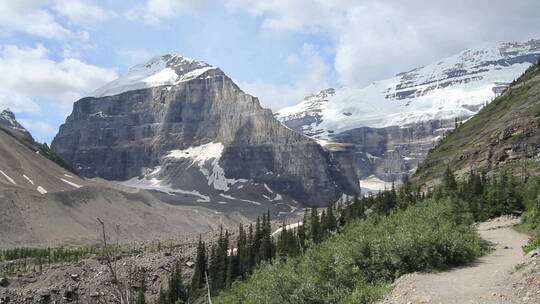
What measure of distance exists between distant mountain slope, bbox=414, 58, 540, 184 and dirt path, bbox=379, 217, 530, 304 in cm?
8459

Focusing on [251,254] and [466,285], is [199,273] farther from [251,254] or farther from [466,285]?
[466,285]

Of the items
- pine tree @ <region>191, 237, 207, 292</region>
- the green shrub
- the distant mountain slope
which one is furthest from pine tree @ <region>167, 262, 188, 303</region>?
the distant mountain slope

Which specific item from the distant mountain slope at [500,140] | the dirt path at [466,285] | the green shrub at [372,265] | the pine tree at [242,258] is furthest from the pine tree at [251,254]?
the dirt path at [466,285]

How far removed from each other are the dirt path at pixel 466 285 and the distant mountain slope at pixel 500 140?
84587mm

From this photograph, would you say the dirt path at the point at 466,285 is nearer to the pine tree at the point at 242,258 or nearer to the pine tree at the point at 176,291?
the pine tree at the point at 242,258

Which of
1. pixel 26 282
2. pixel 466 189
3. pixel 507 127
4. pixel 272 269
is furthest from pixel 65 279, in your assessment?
pixel 507 127

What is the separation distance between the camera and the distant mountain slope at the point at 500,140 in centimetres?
12344

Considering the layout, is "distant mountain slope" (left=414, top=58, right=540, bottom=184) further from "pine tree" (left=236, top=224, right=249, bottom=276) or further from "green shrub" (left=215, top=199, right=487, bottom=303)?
"green shrub" (left=215, top=199, right=487, bottom=303)

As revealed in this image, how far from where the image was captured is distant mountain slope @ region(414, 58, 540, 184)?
123m

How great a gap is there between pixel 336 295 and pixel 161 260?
97424mm

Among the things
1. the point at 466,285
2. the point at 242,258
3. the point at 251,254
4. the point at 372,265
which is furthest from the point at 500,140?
the point at 466,285

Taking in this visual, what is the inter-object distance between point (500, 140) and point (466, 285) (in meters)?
119

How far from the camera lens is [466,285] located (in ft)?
80.7

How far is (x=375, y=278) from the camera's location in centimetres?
3011
